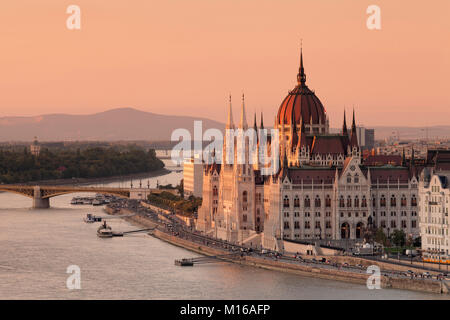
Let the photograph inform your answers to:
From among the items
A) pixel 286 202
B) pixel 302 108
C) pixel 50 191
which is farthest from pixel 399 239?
pixel 50 191

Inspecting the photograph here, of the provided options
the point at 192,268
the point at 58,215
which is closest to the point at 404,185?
the point at 192,268

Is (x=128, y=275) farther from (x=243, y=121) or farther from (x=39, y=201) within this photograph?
(x=39, y=201)

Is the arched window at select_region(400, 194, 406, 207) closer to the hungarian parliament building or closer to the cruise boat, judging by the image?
the hungarian parliament building

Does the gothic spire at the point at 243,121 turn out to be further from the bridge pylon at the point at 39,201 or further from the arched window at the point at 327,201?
the bridge pylon at the point at 39,201

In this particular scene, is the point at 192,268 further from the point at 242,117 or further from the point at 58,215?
the point at 58,215
